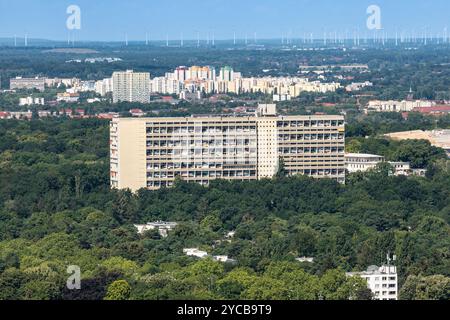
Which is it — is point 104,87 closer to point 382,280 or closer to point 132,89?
point 132,89

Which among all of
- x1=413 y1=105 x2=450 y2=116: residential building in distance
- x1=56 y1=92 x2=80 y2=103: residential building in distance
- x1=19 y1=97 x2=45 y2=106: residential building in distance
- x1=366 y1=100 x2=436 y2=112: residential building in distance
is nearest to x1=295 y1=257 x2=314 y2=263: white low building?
x1=413 y1=105 x2=450 y2=116: residential building in distance

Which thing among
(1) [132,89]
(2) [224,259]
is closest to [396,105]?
(1) [132,89]

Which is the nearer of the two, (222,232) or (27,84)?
(222,232)

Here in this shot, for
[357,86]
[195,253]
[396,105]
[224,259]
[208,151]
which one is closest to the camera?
[224,259]

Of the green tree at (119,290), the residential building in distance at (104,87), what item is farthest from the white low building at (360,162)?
the residential building in distance at (104,87)

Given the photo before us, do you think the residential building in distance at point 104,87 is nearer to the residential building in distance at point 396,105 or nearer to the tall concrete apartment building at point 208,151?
the residential building in distance at point 396,105

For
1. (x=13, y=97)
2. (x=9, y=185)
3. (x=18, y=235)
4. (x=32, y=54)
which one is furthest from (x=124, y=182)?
(x=32, y=54)
